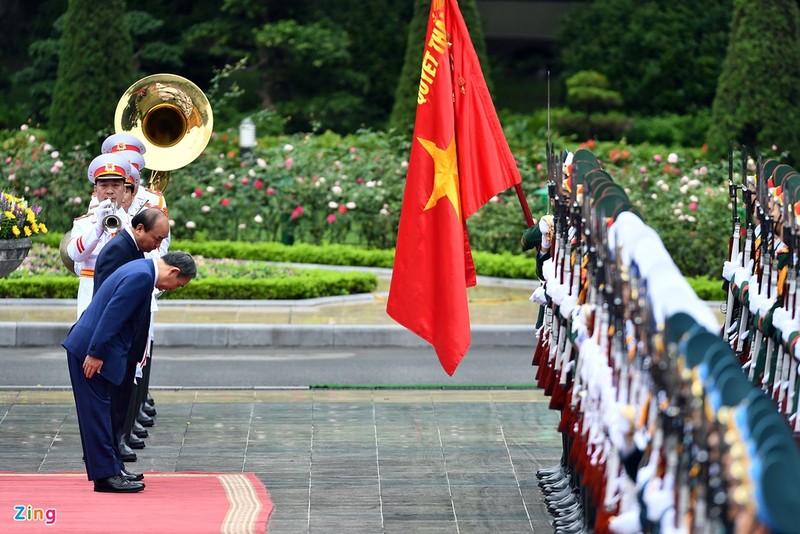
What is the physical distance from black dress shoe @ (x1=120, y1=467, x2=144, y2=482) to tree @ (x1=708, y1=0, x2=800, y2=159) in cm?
1507

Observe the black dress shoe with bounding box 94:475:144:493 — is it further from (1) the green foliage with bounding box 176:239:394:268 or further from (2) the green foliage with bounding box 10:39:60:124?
(2) the green foliage with bounding box 10:39:60:124

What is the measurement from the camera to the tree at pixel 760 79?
2123 centimetres

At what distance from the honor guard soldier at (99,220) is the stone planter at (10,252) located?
79cm

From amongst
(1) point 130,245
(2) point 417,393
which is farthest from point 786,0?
(1) point 130,245

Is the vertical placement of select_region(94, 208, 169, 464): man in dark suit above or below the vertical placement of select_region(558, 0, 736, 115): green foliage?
below

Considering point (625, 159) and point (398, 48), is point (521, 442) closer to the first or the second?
point (625, 159)

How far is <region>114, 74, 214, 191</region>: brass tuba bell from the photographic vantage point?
10156 millimetres

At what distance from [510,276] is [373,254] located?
1729mm

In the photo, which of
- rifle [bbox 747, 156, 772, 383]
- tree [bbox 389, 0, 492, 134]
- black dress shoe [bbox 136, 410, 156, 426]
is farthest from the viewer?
tree [bbox 389, 0, 492, 134]

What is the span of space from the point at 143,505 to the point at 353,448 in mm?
2024

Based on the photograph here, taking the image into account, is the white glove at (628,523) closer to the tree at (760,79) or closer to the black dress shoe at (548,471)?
the black dress shoe at (548,471)

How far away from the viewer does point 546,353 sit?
7.41 m

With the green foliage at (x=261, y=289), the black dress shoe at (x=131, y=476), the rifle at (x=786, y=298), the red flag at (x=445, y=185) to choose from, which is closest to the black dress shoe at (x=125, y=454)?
the black dress shoe at (x=131, y=476)

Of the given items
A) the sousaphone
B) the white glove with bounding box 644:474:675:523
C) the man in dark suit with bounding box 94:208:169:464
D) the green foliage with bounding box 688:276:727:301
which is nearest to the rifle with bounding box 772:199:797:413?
the white glove with bounding box 644:474:675:523
